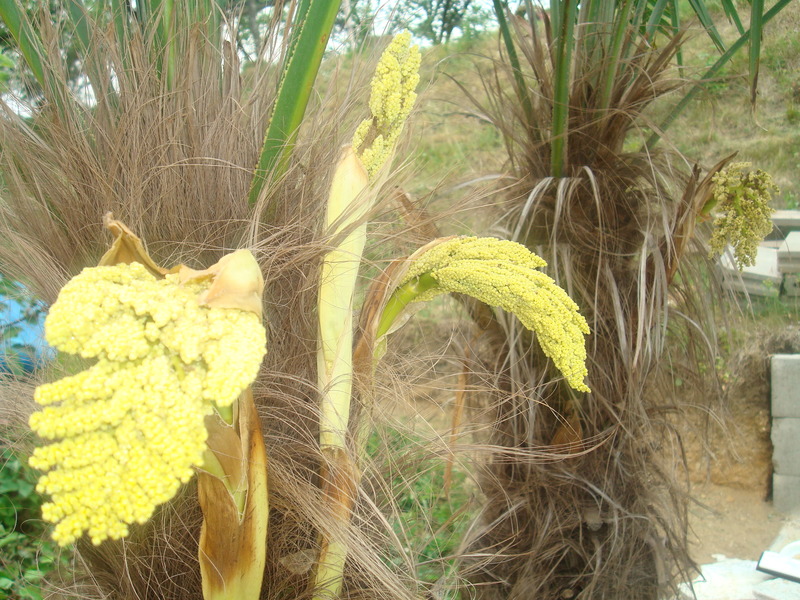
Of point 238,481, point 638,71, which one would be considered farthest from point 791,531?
→ point 238,481

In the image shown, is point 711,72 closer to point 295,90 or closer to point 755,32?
point 755,32

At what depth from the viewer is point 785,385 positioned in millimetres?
2303

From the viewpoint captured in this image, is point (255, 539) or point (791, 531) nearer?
point (255, 539)

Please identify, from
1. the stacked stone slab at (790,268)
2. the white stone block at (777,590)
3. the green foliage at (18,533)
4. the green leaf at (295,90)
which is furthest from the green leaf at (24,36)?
the stacked stone slab at (790,268)

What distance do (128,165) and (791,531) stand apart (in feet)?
7.83

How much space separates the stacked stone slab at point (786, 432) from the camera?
90.3 inches

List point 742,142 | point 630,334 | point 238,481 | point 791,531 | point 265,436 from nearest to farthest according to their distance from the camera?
point 238,481 < point 265,436 < point 630,334 < point 791,531 < point 742,142

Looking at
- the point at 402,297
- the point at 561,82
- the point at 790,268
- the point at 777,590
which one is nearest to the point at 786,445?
the point at 790,268

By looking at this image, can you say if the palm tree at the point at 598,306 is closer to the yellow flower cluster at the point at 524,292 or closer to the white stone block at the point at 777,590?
the yellow flower cluster at the point at 524,292

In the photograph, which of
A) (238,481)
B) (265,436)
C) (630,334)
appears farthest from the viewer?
(630,334)

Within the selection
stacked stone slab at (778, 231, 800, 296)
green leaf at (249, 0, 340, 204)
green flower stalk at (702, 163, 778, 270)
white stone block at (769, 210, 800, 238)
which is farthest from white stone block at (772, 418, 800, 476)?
green leaf at (249, 0, 340, 204)

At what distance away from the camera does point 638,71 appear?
0.95 metres

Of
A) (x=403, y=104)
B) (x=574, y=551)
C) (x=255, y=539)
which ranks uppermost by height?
(x=403, y=104)

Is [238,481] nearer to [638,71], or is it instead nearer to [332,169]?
[332,169]
